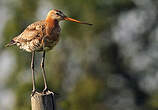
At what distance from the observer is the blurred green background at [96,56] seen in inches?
892

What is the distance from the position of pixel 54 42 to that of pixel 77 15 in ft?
48.2

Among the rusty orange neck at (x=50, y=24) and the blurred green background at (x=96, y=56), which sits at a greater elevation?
the rusty orange neck at (x=50, y=24)

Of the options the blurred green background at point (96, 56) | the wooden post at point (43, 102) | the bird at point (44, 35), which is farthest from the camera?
the blurred green background at point (96, 56)

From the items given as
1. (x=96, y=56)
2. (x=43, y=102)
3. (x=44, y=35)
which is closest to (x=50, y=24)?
(x=44, y=35)

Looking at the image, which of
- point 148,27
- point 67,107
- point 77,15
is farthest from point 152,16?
point 67,107

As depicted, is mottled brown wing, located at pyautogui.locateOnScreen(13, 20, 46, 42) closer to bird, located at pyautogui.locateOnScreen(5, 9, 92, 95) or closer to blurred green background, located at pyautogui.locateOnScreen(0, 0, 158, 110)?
bird, located at pyautogui.locateOnScreen(5, 9, 92, 95)

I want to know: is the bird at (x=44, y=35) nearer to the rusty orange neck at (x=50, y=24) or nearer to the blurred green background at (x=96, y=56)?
the rusty orange neck at (x=50, y=24)

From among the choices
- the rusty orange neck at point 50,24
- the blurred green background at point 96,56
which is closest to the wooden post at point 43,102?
the rusty orange neck at point 50,24

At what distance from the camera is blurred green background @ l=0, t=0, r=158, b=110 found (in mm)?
22656

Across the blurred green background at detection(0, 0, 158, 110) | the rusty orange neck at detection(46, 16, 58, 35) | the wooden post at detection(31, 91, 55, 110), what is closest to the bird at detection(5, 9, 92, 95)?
the rusty orange neck at detection(46, 16, 58, 35)

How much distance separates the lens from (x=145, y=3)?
991 inches

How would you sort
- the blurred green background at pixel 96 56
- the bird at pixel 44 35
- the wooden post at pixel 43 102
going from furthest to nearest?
the blurred green background at pixel 96 56, the bird at pixel 44 35, the wooden post at pixel 43 102

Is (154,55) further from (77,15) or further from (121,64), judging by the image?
(77,15)

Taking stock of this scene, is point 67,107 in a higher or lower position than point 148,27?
lower
